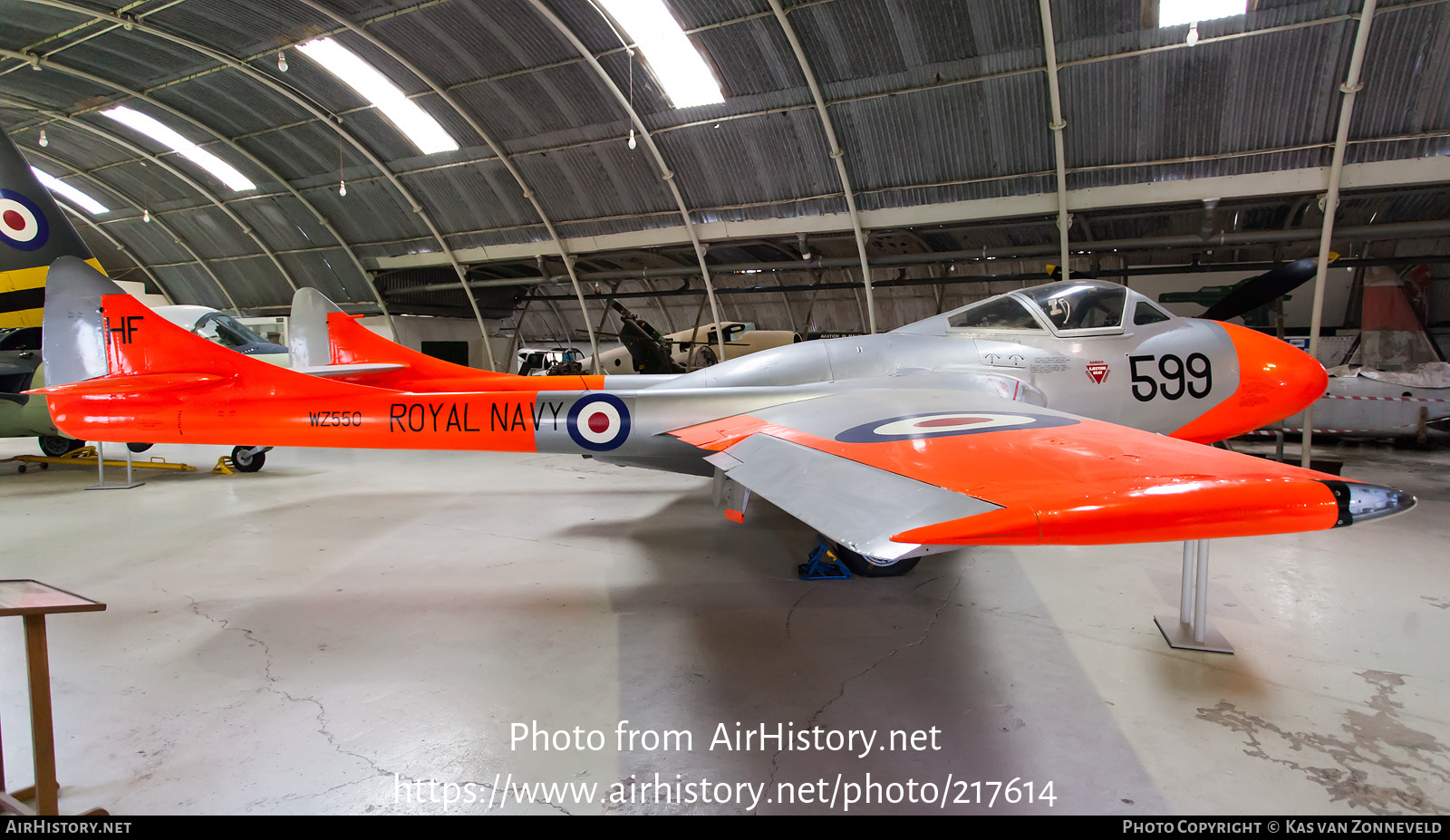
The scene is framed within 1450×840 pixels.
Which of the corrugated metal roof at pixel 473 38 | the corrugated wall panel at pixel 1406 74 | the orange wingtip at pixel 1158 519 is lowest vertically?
the orange wingtip at pixel 1158 519

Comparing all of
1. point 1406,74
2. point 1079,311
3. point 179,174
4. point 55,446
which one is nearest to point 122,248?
point 179,174

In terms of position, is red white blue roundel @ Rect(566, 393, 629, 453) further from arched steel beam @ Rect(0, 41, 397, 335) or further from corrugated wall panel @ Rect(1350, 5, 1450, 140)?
arched steel beam @ Rect(0, 41, 397, 335)

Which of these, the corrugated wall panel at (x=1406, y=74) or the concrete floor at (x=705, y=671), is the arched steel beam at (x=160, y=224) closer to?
the concrete floor at (x=705, y=671)

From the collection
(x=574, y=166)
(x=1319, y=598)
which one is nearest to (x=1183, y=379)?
(x=1319, y=598)

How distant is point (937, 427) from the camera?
3.08m

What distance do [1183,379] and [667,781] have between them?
5174 mm

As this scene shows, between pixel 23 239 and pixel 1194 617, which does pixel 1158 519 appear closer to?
pixel 1194 617

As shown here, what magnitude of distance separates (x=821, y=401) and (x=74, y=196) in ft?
104

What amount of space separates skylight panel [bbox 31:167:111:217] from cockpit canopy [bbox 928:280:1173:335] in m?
31.8

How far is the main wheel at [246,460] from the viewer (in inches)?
340

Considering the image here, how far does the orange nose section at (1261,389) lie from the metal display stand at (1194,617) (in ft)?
6.59

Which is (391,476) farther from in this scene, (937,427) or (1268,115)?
(1268,115)

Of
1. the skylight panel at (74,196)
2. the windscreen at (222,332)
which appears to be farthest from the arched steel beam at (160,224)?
the windscreen at (222,332)

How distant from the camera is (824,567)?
459cm
